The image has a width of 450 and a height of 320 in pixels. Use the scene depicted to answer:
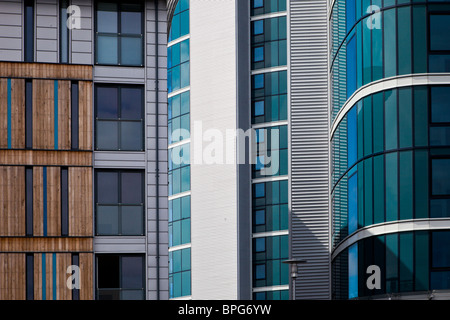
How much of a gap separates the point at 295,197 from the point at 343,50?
16.6 meters

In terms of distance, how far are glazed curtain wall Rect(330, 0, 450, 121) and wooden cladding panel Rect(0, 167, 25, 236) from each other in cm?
1811

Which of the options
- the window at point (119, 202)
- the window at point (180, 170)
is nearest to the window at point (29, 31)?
the window at point (119, 202)

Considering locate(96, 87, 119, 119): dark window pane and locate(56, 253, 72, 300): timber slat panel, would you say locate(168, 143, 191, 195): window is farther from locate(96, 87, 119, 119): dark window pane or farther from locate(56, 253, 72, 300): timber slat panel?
locate(56, 253, 72, 300): timber slat panel

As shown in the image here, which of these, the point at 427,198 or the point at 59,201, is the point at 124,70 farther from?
the point at 427,198

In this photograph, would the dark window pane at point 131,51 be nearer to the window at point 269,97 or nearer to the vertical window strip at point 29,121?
the vertical window strip at point 29,121

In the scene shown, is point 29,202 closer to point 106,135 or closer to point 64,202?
point 64,202

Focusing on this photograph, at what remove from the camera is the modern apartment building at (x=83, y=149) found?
2688cm

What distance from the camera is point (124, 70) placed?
28250mm

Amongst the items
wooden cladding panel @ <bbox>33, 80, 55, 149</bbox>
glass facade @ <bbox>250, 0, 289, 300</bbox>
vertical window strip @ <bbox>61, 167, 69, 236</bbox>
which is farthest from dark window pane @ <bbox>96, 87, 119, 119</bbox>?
glass facade @ <bbox>250, 0, 289, 300</bbox>

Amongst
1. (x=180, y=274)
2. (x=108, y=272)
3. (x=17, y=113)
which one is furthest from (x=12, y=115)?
(x=180, y=274)

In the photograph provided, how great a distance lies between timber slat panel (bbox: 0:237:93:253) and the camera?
26.8 m

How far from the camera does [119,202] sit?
91.0ft

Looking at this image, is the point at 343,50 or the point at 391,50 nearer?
the point at 391,50

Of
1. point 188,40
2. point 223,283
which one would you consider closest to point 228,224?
point 223,283
